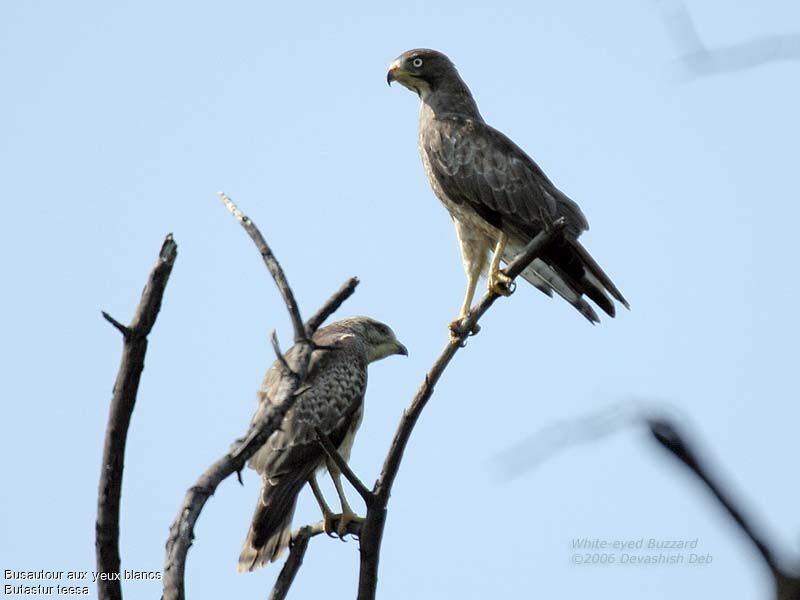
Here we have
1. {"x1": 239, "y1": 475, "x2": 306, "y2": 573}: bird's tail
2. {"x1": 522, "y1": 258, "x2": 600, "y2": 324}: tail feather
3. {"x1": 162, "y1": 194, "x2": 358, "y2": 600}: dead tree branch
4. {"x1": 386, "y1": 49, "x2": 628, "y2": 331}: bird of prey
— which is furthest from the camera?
{"x1": 522, "y1": 258, "x2": 600, "y2": 324}: tail feather

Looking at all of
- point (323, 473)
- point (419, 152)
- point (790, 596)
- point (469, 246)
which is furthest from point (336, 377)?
point (790, 596)

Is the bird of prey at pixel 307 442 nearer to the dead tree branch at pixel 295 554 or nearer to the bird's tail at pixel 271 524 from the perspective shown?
the bird's tail at pixel 271 524

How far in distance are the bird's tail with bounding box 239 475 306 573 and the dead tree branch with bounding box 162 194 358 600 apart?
284cm

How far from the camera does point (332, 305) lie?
4473 millimetres

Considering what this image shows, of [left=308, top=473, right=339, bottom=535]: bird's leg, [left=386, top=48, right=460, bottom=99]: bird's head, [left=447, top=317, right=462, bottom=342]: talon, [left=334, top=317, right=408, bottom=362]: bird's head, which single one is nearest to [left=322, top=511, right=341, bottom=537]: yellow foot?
[left=308, top=473, right=339, bottom=535]: bird's leg

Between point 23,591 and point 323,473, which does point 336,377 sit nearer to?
point 323,473

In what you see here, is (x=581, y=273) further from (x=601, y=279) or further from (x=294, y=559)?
(x=294, y=559)

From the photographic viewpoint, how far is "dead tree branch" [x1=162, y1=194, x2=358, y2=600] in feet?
12.8

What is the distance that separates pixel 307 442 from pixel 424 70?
342cm

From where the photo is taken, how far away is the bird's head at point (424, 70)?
8859mm

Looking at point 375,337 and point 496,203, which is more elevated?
point 496,203

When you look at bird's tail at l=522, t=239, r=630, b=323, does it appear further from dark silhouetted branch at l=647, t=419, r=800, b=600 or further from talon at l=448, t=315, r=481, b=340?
dark silhouetted branch at l=647, t=419, r=800, b=600

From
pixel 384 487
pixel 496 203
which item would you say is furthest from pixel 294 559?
pixel 496 203

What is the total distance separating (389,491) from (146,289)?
228 cm
